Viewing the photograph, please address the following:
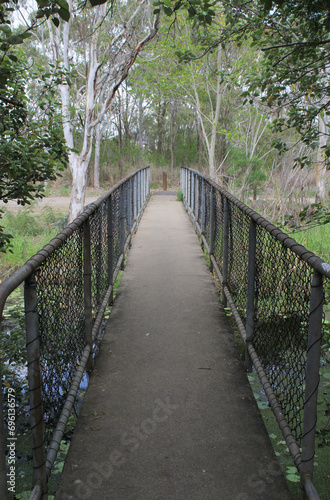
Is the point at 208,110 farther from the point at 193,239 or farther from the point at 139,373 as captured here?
the point at 139,373

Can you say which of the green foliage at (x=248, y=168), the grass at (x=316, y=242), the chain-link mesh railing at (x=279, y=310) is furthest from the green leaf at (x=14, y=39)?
the green foliage at (x=248, y=168)

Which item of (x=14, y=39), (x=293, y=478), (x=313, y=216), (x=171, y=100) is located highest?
(x=171, y=100)

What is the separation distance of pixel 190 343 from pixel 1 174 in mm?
2020

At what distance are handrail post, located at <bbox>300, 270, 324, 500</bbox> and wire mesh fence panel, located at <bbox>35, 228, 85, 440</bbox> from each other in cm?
116

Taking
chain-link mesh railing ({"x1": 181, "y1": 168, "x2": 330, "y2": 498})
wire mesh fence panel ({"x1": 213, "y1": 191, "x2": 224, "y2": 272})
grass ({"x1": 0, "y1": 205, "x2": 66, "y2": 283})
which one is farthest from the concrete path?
grass ({"x1": 0, "y1": 205, "x2": 66, "y2": 283})

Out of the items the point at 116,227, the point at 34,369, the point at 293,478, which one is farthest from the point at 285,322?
the point at 116,227

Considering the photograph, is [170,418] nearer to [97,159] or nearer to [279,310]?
[279,310]

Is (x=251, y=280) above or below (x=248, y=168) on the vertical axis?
below

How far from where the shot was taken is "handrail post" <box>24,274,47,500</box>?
1.89m

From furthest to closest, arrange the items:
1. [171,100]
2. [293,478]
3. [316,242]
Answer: [171,100], [316,242], [293,478]

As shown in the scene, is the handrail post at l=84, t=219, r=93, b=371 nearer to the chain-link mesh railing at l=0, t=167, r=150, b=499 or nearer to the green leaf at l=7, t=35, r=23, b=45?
the chain-link mesh railing at l=0, t=167, r=150, b=499

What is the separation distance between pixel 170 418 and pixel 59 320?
0.93 m

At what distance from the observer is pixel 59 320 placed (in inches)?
106

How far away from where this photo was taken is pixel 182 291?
5.44 metres
